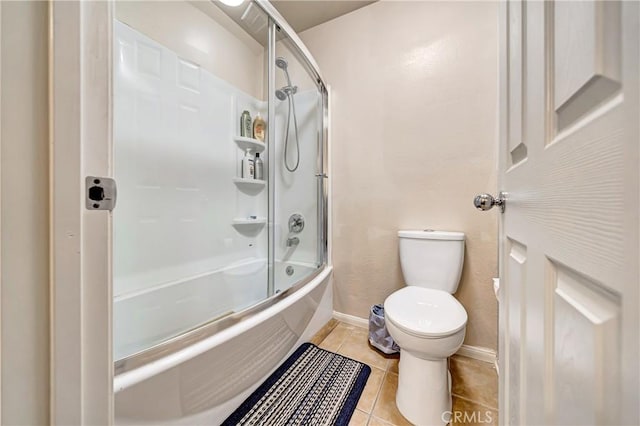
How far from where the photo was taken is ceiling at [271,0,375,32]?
1595 millimetres

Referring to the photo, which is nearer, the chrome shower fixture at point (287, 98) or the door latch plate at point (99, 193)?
the door latch plate at point (99, 193)

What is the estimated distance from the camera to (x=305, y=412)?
945 mm

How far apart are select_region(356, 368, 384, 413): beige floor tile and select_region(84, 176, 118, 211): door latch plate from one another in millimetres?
1171

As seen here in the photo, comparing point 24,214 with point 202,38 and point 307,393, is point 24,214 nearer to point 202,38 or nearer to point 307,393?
point 307,393

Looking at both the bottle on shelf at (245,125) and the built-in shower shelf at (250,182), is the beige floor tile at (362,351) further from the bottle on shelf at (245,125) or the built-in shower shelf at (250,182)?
the bottle on shelf at (245,125)

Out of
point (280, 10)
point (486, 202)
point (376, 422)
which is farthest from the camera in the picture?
point (280, 10)

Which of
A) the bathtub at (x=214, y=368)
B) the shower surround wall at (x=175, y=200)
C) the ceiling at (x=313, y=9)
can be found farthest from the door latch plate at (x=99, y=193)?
the ceiling at (x=313, y=9)

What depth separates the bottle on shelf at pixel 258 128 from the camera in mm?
1772

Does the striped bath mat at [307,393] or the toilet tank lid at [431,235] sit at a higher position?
the toilet tank lid at [431,235]

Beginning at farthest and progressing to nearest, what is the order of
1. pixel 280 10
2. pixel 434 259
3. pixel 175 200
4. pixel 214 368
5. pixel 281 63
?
pixel 280 10
pixel 281 63
pixel 175 200
pixel 434 259
pixel 214 368

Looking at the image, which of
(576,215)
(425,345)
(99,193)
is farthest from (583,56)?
(425,345)

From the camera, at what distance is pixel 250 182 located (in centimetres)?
178

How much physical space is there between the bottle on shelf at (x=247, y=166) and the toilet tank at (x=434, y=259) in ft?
3.90

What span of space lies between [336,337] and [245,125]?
163cm
